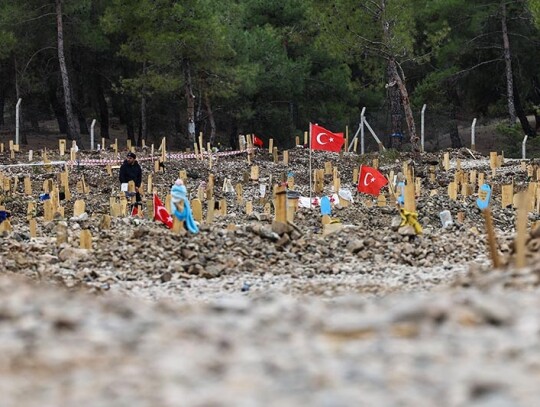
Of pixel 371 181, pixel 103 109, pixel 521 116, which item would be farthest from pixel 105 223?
pixel 103 109

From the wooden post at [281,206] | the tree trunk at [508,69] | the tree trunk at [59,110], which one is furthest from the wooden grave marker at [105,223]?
the tree trunk at [59,110]

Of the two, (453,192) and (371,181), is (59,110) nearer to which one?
(371,181)

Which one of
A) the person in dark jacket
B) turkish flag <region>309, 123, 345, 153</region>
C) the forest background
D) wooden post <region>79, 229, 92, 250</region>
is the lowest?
wooden post <region>79, 229, 92, 250</region>

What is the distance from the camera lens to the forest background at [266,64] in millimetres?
41125

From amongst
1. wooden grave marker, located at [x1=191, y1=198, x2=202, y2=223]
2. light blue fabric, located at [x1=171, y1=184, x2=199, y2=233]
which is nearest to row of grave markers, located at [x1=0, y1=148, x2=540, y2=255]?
wooden grave marker, located at [x1=191, y1=198, x2=202, y2=223]

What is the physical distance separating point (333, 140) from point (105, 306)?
2057 centimetres

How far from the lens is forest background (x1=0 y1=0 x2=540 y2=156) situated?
41.1 metres

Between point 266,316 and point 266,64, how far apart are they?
1678 inches

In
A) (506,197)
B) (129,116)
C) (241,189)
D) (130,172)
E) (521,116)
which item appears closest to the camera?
(506,197)

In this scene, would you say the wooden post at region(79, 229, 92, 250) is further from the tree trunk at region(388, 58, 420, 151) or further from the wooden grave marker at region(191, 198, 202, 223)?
the tree trunk at region(388, 58, 420, 151)

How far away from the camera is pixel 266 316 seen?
23.2ft

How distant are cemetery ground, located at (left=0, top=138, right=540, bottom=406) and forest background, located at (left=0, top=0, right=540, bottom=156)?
2000cm

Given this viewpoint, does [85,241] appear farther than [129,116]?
No

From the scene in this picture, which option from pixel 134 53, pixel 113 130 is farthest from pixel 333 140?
pixel 113 130
